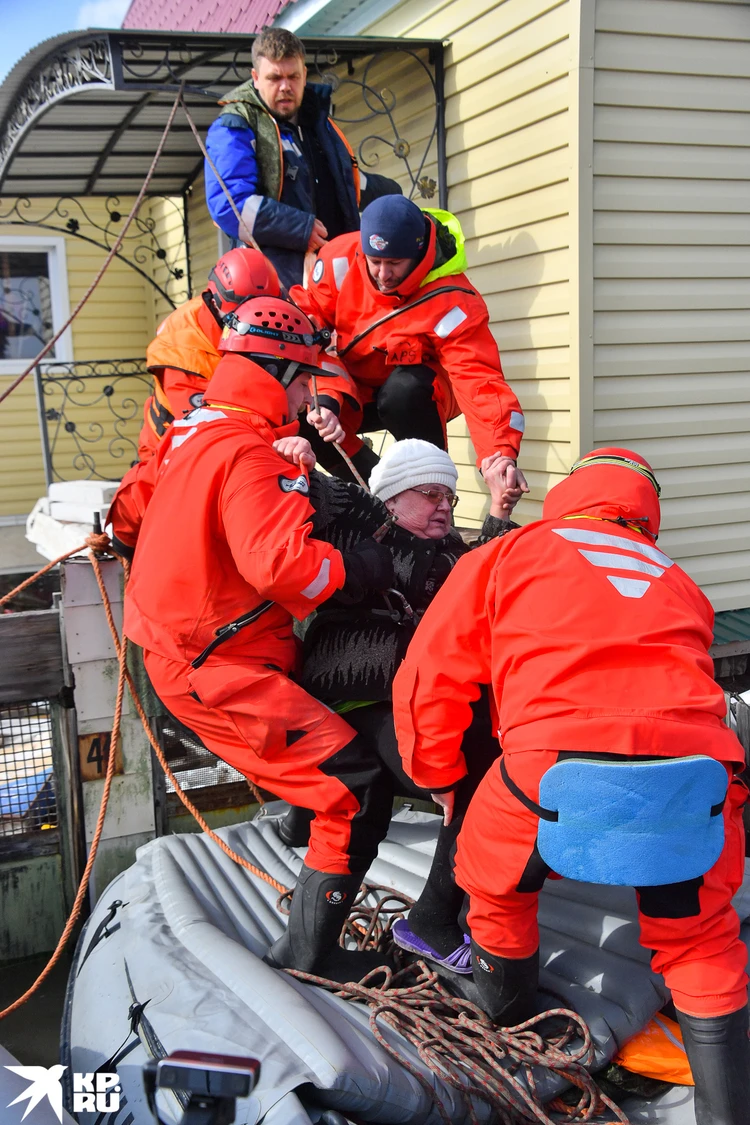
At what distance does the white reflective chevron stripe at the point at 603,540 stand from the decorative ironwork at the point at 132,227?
8593 millimetres

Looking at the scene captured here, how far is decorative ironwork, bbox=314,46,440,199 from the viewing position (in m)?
6.01

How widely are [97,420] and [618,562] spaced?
391 inches

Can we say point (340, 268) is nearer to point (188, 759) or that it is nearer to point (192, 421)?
point (192, 421)

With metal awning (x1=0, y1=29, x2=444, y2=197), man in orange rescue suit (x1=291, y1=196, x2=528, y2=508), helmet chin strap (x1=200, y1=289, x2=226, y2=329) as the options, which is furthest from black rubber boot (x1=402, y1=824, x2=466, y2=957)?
metal awning (x1=0, y1=29, x2=444, y2=197)

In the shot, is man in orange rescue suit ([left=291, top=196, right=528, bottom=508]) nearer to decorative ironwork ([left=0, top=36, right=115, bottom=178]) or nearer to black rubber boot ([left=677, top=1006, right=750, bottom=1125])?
decorative ironwork ([left=0, top=36, right=115, bottom=178])

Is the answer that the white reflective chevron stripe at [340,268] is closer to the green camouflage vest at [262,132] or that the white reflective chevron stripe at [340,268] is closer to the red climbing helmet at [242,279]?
the green camouflage vest at [262,132]

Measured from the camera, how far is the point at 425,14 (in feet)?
19.7

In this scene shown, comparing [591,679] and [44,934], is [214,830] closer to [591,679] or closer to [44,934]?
[44,934]

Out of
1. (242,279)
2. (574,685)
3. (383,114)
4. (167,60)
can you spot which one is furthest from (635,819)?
(383,114)

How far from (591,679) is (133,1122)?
1683 millimetres

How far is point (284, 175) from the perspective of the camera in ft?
16.5

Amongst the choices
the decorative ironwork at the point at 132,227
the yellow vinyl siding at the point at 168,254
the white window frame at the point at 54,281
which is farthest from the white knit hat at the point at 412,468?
the white window frame at the point at 54,281

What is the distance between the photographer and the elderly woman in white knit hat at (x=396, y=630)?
307 centimetres

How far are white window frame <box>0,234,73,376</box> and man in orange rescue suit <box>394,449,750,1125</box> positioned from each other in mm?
9881
